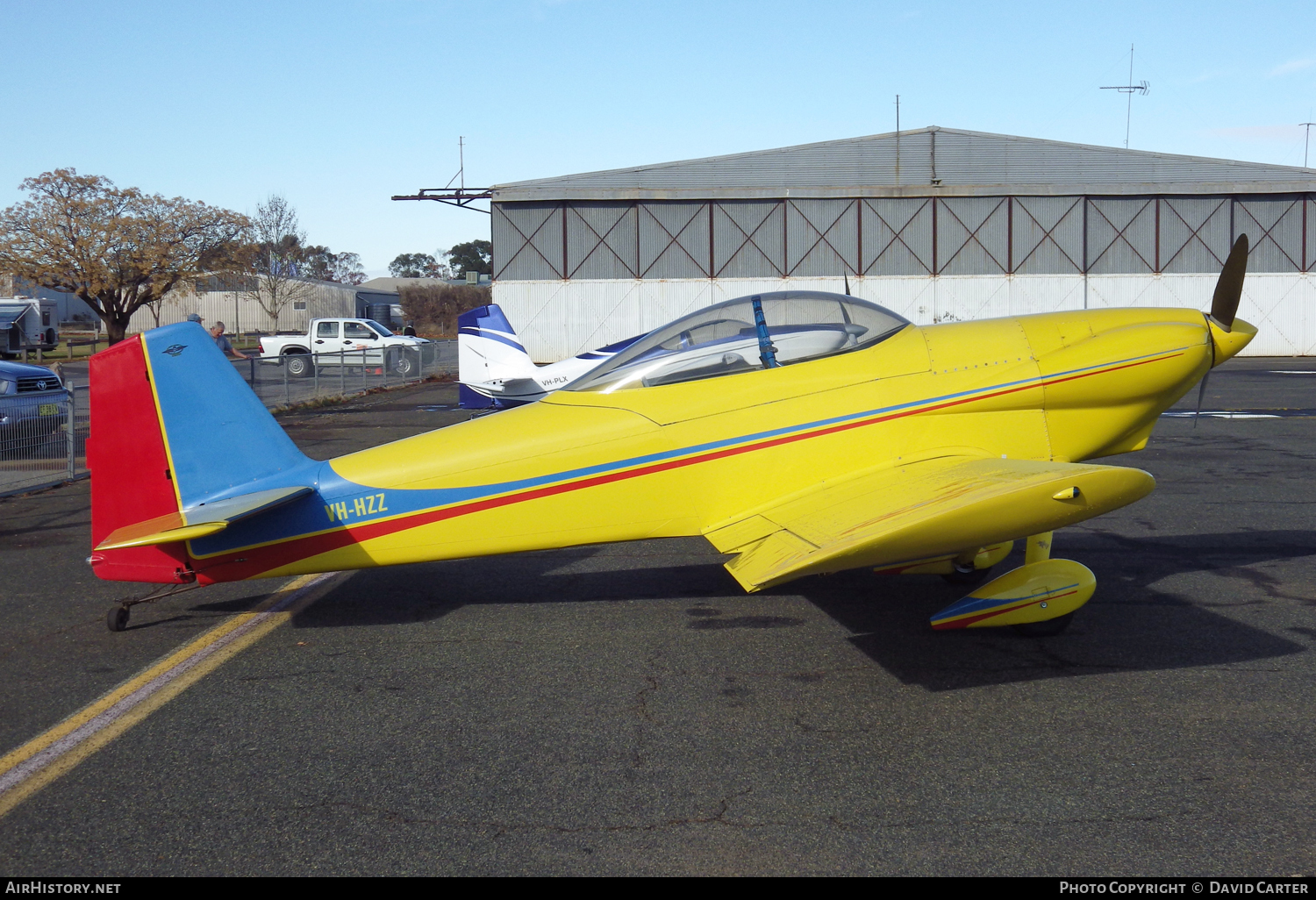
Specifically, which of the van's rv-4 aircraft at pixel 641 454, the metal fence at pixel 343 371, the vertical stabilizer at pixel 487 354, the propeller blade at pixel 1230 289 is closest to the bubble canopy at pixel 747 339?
the van's rv-4 aircraft at pixel 641 454

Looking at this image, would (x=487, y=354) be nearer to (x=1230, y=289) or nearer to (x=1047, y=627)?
(x=1230, y=289)

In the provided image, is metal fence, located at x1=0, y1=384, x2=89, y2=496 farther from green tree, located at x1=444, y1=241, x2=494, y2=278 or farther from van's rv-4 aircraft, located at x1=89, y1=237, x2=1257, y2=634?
green tree, located at x1=444, y1=241, x2=494, y2=278

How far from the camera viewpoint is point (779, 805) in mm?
3449

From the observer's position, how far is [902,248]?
36656 mm

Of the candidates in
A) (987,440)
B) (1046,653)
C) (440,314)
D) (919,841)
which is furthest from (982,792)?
(440,314)

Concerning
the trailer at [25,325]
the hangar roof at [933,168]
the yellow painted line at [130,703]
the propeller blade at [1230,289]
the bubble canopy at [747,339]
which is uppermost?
the hangar roof at [933,168]

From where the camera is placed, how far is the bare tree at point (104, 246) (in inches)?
1843

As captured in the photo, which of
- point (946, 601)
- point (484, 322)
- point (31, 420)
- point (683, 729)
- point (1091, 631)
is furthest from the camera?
point (484, 322)

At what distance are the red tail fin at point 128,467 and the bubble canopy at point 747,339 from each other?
94.2 inches

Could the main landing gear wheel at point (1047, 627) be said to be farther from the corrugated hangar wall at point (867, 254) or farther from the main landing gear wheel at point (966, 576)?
the corrugated hangar wall at point (867, 254)

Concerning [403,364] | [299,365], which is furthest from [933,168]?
[299,365]

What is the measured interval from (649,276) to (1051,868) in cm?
3479

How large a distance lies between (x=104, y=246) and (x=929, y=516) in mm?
52657

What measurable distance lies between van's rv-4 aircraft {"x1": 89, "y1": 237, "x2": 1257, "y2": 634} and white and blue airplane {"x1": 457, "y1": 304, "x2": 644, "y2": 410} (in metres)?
9.85
